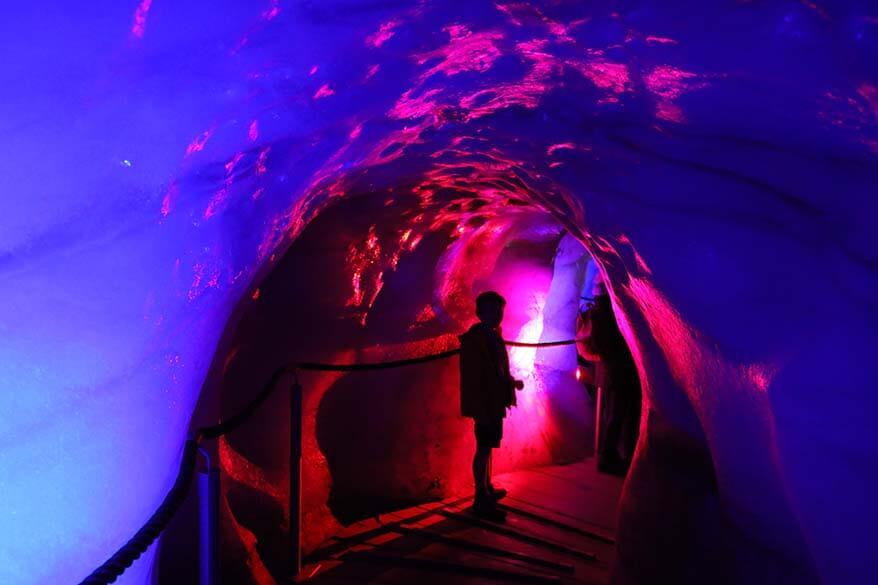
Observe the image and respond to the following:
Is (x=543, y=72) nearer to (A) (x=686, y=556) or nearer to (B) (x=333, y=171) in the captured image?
(B) (x=333, y=171)

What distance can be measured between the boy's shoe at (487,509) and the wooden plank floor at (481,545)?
68 millimetres

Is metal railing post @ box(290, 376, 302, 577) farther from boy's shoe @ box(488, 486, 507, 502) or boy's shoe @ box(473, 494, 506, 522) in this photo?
boy's shoe @ box(488, 486, 507, 502)

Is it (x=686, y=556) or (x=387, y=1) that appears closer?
(x=387, y=1)

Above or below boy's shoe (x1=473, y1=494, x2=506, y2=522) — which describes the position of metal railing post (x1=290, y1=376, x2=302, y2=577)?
above

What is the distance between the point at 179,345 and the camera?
2.40 meters

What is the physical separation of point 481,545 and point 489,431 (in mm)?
850

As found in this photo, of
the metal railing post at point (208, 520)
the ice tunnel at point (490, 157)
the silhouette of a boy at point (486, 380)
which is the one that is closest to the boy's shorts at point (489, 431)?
the silhouette of a boy at point (486, 380)

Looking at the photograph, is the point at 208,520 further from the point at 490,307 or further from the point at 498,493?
the point at 498,493

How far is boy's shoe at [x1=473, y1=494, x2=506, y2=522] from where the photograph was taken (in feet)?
17.8

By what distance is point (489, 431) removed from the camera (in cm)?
532

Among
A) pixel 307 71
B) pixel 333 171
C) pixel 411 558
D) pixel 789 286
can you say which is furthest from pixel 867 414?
pixel 411 558

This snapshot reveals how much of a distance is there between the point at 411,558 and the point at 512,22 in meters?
3.72

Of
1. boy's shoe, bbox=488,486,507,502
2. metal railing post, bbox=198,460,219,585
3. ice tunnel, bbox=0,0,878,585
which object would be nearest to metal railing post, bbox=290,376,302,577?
ice tunnel, bbox=0,0,878,585

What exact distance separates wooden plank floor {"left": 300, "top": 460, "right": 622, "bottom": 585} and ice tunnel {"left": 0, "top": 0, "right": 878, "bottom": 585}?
29.0 inches
